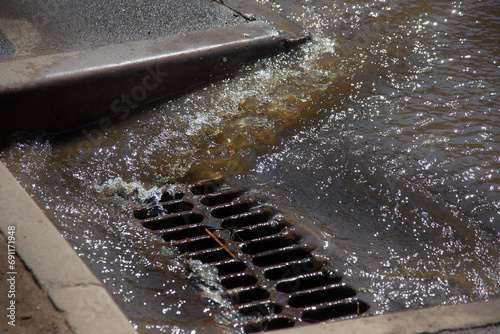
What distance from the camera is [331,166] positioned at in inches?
131

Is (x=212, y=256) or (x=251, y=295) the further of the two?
(x=212, y=256)

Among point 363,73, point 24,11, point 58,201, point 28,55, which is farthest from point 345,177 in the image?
point 24,11

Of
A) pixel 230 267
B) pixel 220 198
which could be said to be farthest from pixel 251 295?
pixel 220 198

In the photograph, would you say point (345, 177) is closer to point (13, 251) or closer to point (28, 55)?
point (13, 251)

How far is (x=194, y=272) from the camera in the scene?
253cm

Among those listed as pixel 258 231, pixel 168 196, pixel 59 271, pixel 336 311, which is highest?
pixel 59 271

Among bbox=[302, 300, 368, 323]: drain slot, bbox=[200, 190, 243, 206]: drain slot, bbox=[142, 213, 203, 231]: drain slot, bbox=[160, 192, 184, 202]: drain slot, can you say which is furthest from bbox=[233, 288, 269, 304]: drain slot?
bbox=[160, 192, 184, 202]: drain slot

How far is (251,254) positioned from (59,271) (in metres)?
1.07

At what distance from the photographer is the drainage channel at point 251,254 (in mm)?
2381

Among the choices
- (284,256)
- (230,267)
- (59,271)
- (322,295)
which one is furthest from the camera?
(284,256)

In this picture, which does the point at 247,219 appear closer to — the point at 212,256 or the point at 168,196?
the point at 212,256

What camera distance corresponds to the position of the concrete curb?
6.04 ft

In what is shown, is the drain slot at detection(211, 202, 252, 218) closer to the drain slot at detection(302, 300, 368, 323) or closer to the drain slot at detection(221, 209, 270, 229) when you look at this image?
the drain slot at detection(221, 209, 270, 229)

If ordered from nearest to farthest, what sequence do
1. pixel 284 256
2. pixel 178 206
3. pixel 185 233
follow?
pixel 284 256 → pixel 185 233 → pixel 178 206
